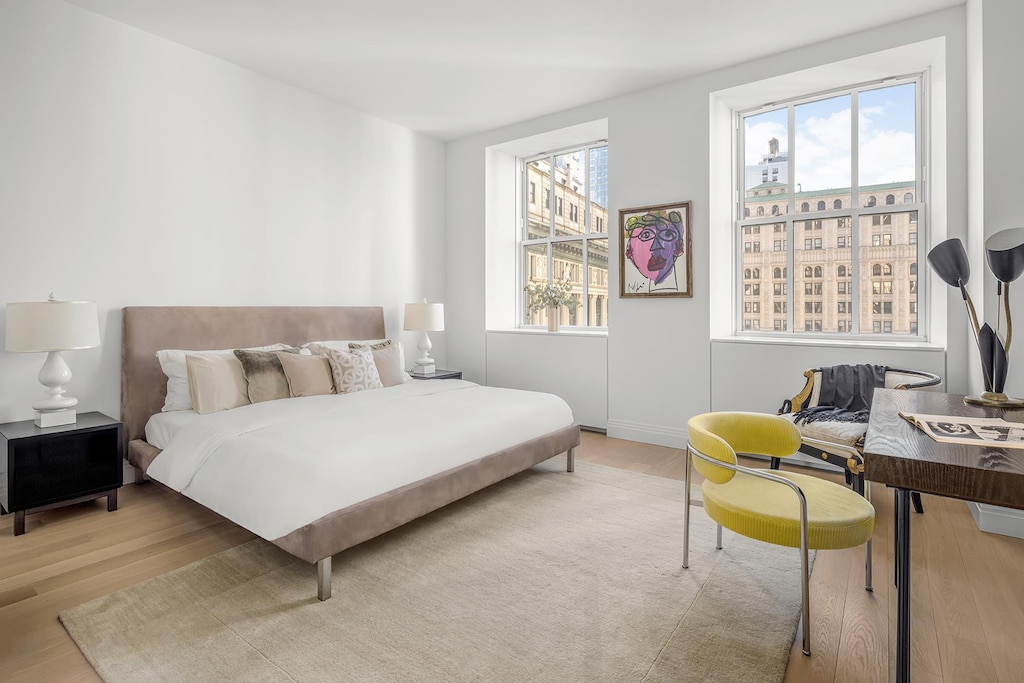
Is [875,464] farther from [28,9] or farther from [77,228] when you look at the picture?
[28,9]

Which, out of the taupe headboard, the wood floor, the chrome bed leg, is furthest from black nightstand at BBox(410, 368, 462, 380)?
the chrome bed leg

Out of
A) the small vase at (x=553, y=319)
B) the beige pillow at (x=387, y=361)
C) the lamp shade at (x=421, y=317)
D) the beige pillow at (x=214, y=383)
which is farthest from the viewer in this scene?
the small vase at (x=553, y=319)

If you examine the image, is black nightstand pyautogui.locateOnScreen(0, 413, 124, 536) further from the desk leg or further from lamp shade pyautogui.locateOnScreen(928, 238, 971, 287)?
lamp shade pyautogui.locateOnScreen(928, 238, 971, 287)

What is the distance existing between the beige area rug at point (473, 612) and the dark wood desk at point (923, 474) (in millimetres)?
602

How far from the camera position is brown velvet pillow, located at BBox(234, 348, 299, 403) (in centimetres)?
352

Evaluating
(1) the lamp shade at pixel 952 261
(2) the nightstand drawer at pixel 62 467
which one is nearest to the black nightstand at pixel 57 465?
(2) the nightstand drawer at pixel 62 467

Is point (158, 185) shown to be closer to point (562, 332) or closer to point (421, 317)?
point (421, 317)

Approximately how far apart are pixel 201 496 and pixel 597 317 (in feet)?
12.8

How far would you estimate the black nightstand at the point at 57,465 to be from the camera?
277 centimetres

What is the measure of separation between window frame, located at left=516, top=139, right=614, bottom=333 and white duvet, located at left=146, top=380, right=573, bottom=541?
81.7 inches

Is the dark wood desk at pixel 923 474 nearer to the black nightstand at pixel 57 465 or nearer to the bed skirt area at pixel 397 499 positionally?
the bed skirt area at pixel 397 499

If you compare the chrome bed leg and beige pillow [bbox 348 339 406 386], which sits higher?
beige pillow [bbox 348 339 406 386]

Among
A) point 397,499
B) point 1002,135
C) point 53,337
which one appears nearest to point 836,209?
point 1002,135

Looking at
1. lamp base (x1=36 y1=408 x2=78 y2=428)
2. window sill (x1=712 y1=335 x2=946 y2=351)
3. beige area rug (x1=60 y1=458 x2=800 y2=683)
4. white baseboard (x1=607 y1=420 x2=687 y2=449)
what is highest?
window sill (x1=712 y1=335 x2=946 y2=351)
